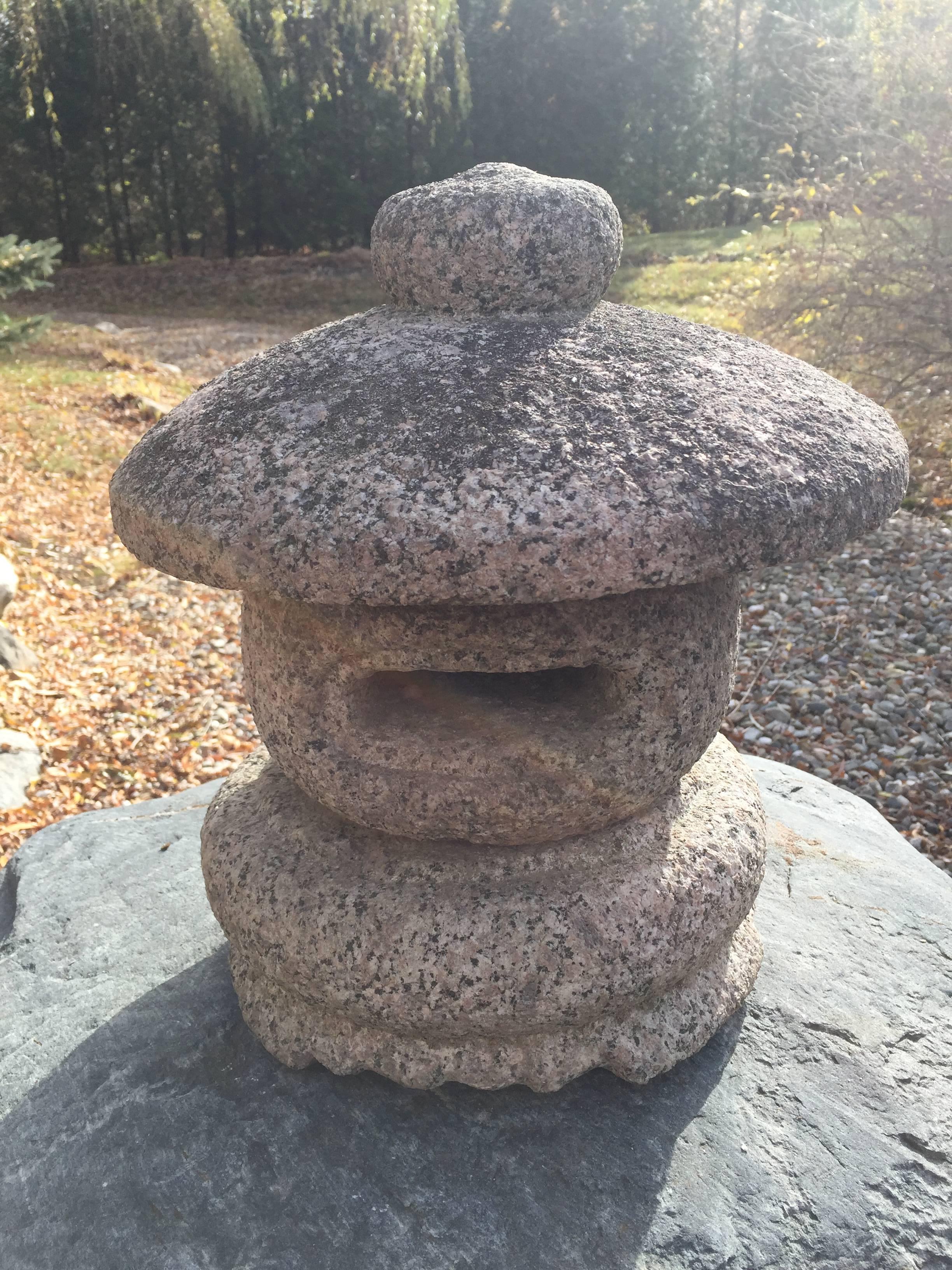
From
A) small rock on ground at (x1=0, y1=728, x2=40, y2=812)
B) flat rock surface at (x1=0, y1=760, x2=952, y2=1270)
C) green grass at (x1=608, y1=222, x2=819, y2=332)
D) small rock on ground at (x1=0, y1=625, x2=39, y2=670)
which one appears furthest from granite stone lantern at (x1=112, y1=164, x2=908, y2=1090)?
green grass at (x1=608, y1=222, x2=819, y2=332)

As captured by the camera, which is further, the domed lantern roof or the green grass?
the green grass

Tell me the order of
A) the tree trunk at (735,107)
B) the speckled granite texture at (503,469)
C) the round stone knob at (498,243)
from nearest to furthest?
1. the speckled granite texture at (503,469)
2. the round stone knob at (498,243)
3. the tree trunk at (735,107)

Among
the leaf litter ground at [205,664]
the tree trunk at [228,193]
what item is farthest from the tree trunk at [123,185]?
the leaf litter ground at [205,664]

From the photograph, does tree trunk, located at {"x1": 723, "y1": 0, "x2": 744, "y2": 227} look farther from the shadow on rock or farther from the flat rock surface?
the shadow on rock

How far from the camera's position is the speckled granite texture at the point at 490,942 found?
215 cm

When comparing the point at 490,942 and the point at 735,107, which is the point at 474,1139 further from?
the point at 735,107

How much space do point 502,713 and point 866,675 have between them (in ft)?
11.6

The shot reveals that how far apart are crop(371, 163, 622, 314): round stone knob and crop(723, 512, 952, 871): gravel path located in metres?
3.07

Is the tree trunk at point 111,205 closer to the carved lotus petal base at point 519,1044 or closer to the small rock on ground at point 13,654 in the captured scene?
the small rock on ground at point 13,654

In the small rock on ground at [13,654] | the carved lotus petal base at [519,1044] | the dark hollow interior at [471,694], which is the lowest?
the small rock on ground at [13,654]

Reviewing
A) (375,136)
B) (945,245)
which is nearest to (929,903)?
(945,245)

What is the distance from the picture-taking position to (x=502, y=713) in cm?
223

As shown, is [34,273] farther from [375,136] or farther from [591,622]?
[375,136]

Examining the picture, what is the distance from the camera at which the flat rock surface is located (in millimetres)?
2006
